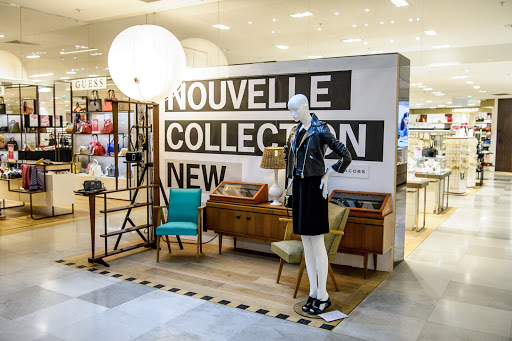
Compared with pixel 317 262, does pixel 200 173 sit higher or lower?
higher

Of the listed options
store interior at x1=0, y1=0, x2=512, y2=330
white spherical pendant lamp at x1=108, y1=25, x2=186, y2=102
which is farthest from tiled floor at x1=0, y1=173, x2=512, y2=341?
white spherical pendant lamp at x1=108, y1=25, x2=186, y2=102

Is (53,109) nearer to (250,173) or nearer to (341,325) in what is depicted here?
(250,173)

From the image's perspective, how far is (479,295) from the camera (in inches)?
179

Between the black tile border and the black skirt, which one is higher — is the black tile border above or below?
below

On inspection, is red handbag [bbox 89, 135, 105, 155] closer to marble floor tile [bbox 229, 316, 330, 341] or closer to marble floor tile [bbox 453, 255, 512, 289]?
marble floor tile [bbox 229, 316, 330, 341]

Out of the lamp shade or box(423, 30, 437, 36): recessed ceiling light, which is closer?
the lamp shade

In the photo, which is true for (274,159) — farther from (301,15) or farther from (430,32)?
(430,32)

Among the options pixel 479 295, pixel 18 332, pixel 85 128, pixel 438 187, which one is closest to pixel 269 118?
pixel 479 295

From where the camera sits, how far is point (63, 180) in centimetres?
852

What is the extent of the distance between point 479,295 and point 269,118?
3337 mm

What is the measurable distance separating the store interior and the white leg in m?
0.26

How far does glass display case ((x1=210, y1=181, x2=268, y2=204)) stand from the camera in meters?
5.81

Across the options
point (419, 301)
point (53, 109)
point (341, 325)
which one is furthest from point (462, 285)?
point (53, 109)

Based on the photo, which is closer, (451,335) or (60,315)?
(451,335)
